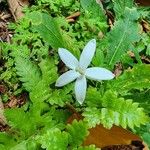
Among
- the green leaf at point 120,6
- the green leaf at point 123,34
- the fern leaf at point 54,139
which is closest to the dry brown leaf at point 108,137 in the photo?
the fern leaf at point 54,139

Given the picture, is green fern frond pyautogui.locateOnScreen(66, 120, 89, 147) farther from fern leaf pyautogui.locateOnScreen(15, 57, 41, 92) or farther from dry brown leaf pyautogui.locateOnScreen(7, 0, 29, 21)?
dry brown leaf pyautogui.locateOnScreen(7, 0, 29, 21)

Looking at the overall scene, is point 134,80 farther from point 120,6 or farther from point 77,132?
point 120,6

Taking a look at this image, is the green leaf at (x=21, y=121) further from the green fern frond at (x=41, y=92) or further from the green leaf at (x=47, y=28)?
the green leaf at (x=47, y=28)

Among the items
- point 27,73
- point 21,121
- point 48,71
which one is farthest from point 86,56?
point 21,121

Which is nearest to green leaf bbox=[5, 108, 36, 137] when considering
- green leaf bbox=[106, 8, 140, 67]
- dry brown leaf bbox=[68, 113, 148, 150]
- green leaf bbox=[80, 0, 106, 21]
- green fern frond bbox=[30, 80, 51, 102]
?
green fern frond bbox=[30, 80, 51, 102]

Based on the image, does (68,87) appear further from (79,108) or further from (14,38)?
(14,38)

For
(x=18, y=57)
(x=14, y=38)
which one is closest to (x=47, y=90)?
(x=18, y=57)
